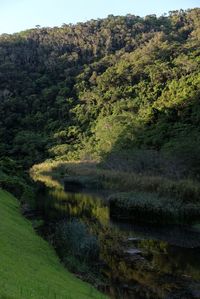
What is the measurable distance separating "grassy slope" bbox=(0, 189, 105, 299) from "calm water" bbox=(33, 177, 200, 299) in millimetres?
3694

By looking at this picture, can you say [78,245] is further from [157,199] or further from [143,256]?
[157,199]

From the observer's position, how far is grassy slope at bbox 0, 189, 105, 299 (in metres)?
17.9

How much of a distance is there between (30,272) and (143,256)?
15.6 metres

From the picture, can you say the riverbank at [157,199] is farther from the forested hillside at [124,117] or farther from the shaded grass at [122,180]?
the forested hillside at [124,117]

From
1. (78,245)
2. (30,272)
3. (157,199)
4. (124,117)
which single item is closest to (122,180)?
(157,199)

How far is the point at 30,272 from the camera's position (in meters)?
21.6

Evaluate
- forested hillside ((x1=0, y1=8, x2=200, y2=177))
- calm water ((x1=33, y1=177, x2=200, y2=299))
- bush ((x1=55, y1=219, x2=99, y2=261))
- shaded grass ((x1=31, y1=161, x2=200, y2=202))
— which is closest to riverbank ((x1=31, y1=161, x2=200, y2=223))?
shaded grass ((x1=31, y1=161, x2=200, y2=202))

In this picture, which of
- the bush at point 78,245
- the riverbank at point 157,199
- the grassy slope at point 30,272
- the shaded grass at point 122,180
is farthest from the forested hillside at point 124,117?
the grassy slope at point 30,272

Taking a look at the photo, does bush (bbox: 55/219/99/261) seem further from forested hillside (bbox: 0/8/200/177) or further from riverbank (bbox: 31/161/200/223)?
forested hillside (bbox: 0/8/200/177)

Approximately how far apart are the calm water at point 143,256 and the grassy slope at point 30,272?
3694 millimetres

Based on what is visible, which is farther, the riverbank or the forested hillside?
the forested hillside

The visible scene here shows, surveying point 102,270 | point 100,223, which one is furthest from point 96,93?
point 102,270

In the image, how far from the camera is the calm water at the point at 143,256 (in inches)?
1088

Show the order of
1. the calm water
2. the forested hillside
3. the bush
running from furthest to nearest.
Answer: the forested hillside < the bush < the calm water
